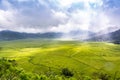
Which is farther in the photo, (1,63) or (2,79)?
(1,63)

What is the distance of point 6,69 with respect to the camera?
19350 cm

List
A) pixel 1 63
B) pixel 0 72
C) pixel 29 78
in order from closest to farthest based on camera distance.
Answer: pixel 29 78 → pixel 0 72 → pixel 1 63

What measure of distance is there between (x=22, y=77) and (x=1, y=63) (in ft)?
103

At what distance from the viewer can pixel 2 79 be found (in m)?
180

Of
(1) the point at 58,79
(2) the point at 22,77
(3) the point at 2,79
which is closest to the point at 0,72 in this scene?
(3) the point at 2,79

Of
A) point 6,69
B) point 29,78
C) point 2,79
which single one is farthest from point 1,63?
point 29,78

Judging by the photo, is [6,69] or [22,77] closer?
[22,77]

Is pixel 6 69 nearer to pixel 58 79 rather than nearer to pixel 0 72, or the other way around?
pixel 0 72

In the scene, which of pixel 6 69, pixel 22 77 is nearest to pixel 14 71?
pixel 6 69

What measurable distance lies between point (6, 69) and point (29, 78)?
88.8 ft

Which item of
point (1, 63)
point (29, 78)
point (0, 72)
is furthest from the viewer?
point (1, 63)

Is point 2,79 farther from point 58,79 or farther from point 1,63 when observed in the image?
point 58,79

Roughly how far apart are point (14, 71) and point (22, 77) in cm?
2382

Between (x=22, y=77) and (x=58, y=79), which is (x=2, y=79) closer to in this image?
(x=22, y=77)
